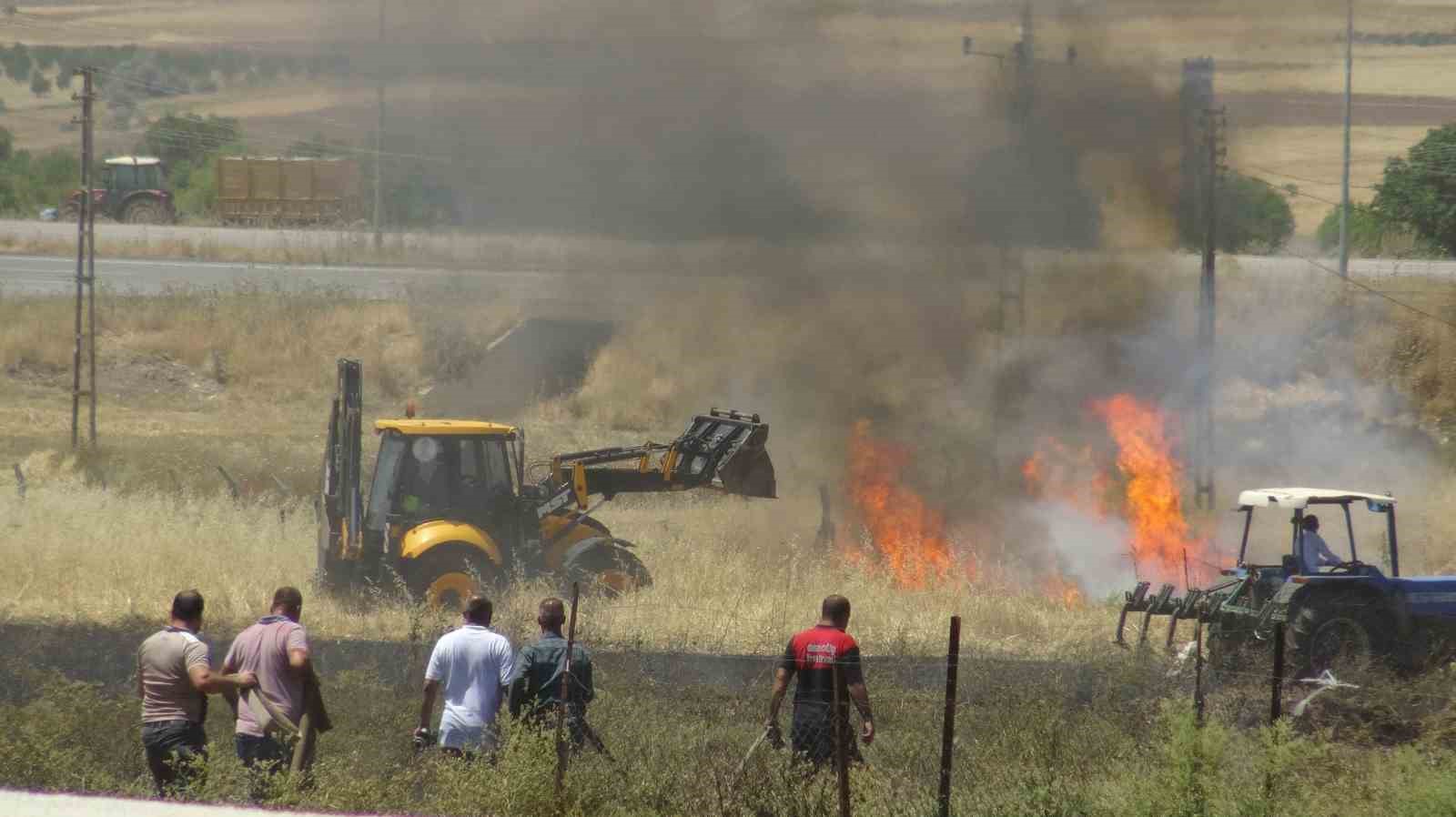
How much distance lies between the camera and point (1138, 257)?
907 inches

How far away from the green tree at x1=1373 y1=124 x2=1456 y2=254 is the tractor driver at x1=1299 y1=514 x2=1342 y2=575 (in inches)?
1107

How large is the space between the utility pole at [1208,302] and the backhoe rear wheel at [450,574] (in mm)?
11307

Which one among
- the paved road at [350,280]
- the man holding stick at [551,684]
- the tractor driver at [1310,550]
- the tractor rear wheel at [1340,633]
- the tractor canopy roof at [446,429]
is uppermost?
the paved road at [350,280]

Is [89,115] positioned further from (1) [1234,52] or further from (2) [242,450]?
(1) [1234,52]

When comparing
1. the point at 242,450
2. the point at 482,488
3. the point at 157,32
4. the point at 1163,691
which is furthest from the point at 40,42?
the point at 1163,691

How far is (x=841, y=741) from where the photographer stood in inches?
311

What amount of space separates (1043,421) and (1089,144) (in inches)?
152

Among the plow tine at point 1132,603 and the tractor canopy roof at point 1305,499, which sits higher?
the tractor canopy roof at point 1305,499

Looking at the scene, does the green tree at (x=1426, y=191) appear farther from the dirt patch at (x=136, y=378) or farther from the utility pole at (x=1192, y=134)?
the dirt patch at (x=136, y=378)

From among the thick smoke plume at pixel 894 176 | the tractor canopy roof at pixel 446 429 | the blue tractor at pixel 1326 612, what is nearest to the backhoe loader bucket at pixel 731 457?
the tractor canopy roof at pixel 446 429

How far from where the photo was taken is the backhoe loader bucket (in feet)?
55.8

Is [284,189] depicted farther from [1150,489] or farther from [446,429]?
[446,429]

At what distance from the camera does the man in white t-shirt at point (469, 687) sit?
870 centimetres

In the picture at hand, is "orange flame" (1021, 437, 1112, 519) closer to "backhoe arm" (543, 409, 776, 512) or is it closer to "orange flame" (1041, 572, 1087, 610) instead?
"orange flame" (1041, 572, 1087, 610)
